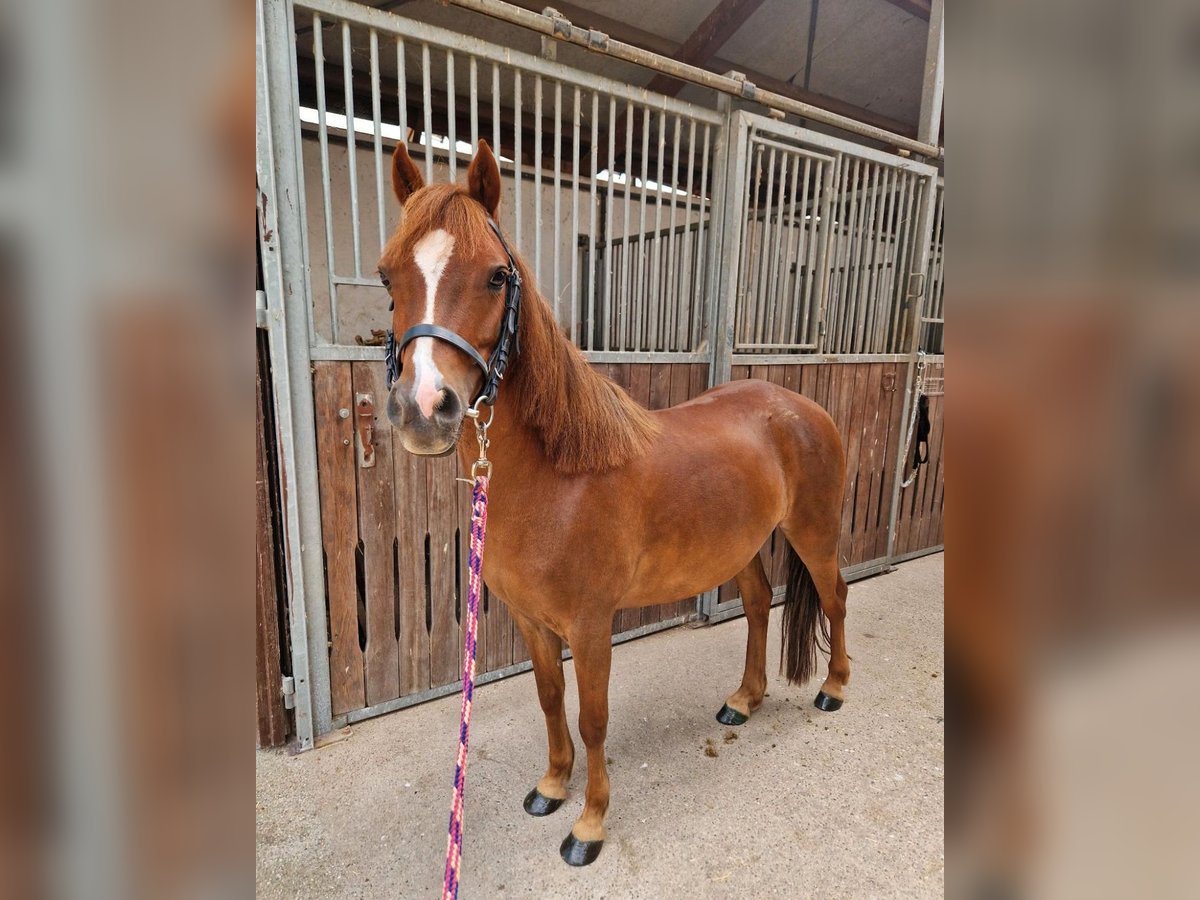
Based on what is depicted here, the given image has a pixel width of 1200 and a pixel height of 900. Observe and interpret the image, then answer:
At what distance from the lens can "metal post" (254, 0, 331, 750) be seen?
1.70 meters

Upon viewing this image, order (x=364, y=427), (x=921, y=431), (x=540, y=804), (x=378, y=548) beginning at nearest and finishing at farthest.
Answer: (x=540, y=804)
(x=364, y=427)
(x=378, y=548)
(x=921, y=431)

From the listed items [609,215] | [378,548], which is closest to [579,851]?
[378,548]

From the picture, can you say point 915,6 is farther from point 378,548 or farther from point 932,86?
point 378,548

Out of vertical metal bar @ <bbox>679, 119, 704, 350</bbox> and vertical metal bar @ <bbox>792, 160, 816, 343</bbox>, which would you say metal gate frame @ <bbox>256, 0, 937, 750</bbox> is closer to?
vertical metal bar @ <bbox>679, 119, 704, 350</bbox>

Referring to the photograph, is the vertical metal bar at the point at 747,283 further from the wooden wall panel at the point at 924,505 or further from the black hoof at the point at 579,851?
the black hoof at the point at 579,851

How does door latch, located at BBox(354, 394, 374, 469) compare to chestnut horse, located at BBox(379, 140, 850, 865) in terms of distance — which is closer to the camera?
chestnut horse, located at BBox(379, 140, 850, 865)

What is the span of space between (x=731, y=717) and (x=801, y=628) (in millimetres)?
438

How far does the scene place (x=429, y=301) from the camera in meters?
1.12

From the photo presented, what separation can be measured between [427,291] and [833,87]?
16.7 ft

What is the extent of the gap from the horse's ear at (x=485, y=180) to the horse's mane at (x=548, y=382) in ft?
0.20

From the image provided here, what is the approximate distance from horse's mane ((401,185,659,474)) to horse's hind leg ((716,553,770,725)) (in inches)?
38.2

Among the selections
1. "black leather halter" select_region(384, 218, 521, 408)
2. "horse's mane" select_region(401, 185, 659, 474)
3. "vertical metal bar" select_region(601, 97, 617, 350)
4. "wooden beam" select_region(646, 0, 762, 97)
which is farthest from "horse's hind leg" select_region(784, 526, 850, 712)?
"wooden beam" select_region(646, 0, 762, 97)

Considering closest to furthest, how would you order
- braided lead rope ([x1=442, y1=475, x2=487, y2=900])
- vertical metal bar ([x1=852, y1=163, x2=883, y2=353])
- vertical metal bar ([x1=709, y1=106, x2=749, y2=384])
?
1. braided lead rope ([x1=442, y1=475, x2=487, y2=900])
2. vertical metal bar ([x1=709, y1=106, x2=749, y2=384])
3. vertical metal bar ([x1=852, y1=163, x2=883, y2=353])
